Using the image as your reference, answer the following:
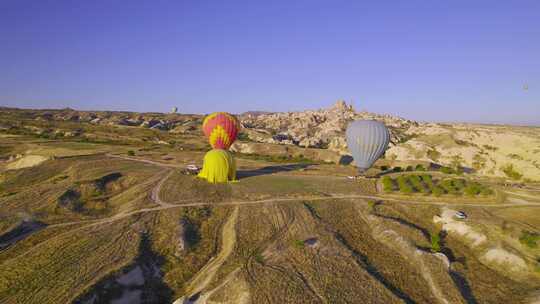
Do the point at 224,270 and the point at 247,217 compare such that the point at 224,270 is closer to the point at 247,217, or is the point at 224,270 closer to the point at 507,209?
the point at 247,217

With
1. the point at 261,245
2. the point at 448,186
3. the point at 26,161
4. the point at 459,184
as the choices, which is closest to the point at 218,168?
the point at 261,245

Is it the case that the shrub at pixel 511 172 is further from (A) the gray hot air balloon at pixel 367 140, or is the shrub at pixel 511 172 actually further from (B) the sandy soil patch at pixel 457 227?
(B) the sandy soil patch at pixel 457 227

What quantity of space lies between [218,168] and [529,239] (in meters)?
31.4

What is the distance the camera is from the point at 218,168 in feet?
129

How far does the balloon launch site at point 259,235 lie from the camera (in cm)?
1969

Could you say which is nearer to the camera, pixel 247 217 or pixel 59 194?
pixel 247 217

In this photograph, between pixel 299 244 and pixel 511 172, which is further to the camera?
pixel 511 172

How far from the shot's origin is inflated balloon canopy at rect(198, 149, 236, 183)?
39.4m

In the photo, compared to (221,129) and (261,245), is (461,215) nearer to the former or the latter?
(261,245)

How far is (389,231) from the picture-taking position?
26797 millimetres

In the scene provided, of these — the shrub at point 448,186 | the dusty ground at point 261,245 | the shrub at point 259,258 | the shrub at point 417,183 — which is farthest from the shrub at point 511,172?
the shrub at point 259,258

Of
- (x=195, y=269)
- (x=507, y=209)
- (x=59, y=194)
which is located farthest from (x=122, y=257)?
(x=507, y=209)

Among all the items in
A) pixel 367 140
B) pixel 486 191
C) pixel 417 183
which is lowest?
pixel 486 191

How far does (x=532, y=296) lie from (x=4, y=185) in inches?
2153
